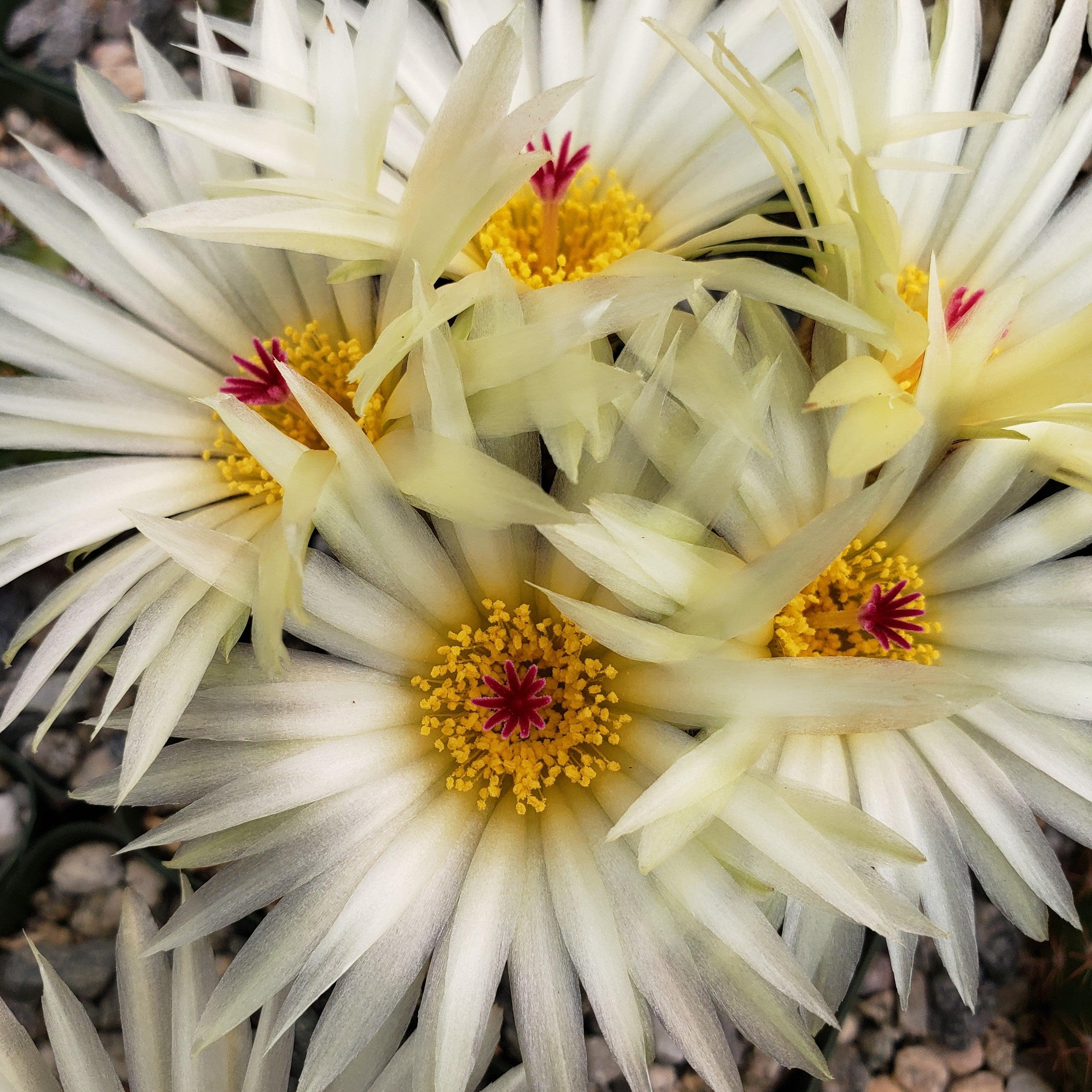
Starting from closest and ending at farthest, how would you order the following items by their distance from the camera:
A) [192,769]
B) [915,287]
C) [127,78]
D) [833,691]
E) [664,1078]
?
1. [833,691]
2. [192,769]
3. [915,287]
4. [664,1078]
5. [127,78]

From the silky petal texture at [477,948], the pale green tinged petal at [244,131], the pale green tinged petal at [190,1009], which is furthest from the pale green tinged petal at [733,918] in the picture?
the pale green tinged petal at [244,131]

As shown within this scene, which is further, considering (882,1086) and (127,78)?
(127,78)

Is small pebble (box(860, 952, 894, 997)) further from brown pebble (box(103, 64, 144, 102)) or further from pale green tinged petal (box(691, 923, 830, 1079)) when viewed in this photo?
brown pebble (box(103, 64, 144, 102))

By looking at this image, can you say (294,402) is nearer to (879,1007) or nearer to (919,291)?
(919,291)

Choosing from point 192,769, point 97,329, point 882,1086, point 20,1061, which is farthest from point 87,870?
point 882,1086

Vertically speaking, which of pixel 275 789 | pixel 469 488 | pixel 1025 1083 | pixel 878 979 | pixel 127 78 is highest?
pixel 127 78

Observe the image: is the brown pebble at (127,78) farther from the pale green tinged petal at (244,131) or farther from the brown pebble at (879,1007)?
the brown pebble at (879,1007)

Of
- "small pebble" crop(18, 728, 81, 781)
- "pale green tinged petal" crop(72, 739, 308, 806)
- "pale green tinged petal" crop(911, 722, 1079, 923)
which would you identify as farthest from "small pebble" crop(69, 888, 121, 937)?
"pale green tinged petal" crop(911, 722, 1079, 923)
